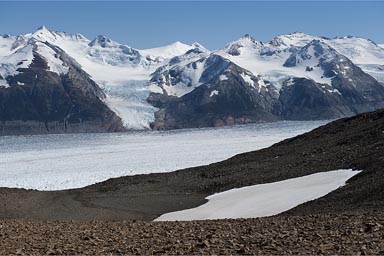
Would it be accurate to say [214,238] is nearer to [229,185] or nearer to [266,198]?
[266,198]

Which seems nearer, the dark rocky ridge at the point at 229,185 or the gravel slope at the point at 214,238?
the gravel slope at the point at 214,238

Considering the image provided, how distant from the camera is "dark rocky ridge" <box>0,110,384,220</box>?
3344 cm

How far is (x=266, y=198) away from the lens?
38.4 metres

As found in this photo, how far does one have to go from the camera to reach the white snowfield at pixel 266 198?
35500 mm

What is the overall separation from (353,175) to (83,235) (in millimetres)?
23770

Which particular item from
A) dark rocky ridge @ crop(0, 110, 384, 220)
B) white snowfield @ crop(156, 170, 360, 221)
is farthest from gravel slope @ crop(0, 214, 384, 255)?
white snowfield @ crop(156, 170, 360, 221)

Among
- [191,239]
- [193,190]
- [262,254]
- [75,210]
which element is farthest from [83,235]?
[193,190]

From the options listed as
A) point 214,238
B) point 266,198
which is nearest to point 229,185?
Result: point 266,198

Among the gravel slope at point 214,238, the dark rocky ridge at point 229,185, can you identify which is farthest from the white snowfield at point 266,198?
the gravel slope at point 214,238

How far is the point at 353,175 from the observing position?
129 feet

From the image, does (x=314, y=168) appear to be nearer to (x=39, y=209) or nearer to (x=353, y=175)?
(x=353, y=175)

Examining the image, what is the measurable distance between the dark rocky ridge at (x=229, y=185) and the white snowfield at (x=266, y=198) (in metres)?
1.49

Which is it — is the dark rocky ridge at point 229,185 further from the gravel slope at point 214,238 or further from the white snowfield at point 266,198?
the gravel slope at point 214,238

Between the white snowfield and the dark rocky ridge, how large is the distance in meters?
1.49
